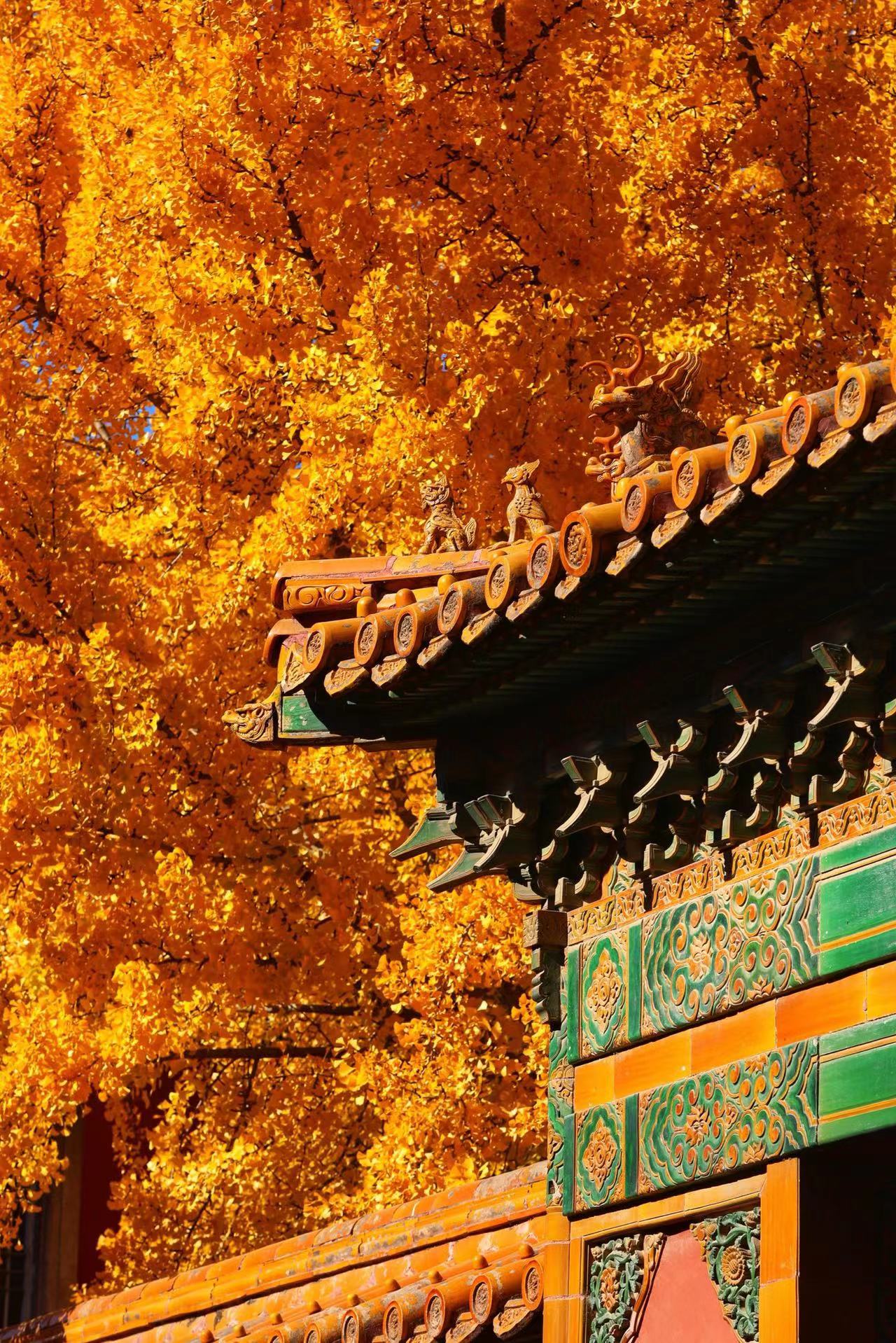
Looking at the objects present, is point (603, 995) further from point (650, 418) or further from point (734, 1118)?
point (650, 418)

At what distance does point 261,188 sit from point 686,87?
6.80 ft

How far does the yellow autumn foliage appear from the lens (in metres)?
9.52

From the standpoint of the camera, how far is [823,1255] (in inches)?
201

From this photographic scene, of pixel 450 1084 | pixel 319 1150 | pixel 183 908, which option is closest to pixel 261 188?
pixel 183 908

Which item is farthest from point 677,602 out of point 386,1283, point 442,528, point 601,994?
point 386,1283

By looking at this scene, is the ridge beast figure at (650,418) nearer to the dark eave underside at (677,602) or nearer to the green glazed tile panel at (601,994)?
the dark eave underside at (677,602)

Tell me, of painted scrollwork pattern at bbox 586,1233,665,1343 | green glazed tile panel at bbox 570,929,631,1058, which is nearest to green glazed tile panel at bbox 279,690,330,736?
green glazed tile panel at bbox 570,929,631,1058

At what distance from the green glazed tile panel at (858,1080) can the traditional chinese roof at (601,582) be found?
1022 mm

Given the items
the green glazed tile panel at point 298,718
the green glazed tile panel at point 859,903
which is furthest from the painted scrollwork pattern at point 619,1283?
the green glazed tile panel at point 298,718

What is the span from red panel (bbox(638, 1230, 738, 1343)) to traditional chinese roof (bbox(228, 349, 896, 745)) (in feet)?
5.03

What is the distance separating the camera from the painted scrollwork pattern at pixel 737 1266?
5293mm

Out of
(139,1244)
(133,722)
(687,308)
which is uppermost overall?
(687,308)

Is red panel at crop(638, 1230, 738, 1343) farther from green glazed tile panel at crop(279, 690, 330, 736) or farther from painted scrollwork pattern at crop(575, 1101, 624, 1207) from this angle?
green glazed tile panel at crop(279, 690, 330, 736)

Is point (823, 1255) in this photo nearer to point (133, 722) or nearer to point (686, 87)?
point (133, 722)
